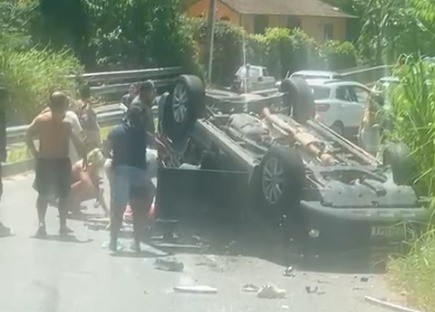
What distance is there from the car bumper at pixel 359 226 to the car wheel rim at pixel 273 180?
1.18 ft

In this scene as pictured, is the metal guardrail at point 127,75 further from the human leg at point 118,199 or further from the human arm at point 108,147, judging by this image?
the human leg at point 118,199

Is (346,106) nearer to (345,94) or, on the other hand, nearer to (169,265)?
(345,94)

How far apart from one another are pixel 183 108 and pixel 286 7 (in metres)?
16.7

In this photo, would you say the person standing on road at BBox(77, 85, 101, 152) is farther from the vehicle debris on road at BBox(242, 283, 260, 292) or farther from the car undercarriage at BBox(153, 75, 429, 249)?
the vehicle debris on road at BBox(242, 283, 260, 292)

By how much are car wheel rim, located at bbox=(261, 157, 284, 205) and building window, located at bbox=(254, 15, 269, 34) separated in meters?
20.6

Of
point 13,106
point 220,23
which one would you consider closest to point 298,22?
point 220,23

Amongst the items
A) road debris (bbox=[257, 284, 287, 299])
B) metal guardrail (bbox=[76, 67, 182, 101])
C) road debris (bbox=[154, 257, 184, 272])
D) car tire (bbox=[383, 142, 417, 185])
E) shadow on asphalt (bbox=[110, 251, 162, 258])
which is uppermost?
car tire (bbox=[383, 142, 417, 185])

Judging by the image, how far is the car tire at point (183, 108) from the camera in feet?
50.4

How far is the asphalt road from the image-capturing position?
10.9 meters

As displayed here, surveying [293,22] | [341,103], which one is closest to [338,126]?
[341,103]

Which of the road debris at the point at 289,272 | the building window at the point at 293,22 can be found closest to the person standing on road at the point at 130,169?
the road debris at the point at 289,272

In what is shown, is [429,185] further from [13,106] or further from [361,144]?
[13,106]

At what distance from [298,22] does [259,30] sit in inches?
132

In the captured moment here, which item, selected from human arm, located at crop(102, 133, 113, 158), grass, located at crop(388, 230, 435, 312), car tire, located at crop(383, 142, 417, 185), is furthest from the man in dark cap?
grass, located at crop(388, 230, 435, 312)
